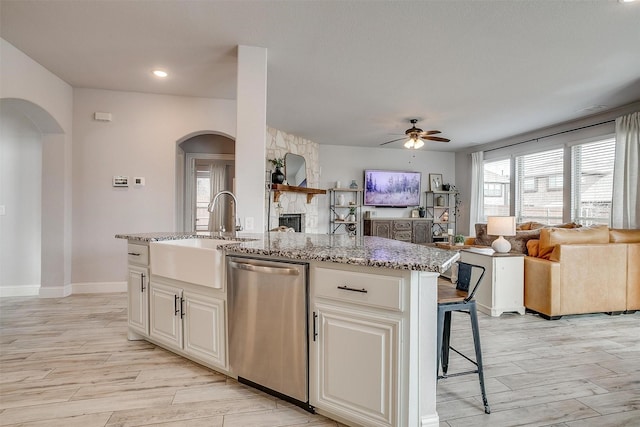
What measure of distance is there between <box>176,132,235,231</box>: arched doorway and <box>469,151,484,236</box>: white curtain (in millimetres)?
5428

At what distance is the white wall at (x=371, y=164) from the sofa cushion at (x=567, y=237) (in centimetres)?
453

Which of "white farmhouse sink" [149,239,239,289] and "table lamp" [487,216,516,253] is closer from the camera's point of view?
"white farmhouse sink" [149,239,239,289]

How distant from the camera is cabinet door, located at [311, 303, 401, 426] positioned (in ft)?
4.87

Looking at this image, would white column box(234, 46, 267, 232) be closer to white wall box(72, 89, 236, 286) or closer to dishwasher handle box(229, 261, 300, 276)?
dishwasher handle box(229, 261, 300, 276)

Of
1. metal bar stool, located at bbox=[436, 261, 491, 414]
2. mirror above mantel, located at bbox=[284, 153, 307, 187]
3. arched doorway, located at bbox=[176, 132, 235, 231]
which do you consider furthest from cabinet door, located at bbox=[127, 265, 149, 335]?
mirror above mantel, located at bbox=[284, 153, 307, 187]

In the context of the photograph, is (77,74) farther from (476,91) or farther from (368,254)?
(476,91)

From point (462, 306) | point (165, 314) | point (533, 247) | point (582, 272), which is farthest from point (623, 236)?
point (165, 314)

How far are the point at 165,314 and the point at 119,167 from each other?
2763 millimetres

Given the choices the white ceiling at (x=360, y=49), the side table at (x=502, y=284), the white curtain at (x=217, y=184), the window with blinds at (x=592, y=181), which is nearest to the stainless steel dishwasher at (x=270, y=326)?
the white ceiling at (x=360, y=49)

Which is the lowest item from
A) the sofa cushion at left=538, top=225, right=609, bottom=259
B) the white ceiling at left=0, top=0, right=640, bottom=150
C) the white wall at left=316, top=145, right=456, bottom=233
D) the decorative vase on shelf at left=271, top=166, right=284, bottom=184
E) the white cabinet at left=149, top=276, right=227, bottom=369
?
the white cabinet at left=149, top=276, right=227, bottom=369

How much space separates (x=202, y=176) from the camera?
22.4 ft

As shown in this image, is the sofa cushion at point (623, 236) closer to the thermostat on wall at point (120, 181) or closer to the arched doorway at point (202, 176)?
the arched doorway at point (202, 176)

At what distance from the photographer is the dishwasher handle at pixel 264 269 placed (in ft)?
5.73

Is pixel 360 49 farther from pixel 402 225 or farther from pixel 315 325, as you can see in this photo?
pixel 402 225
